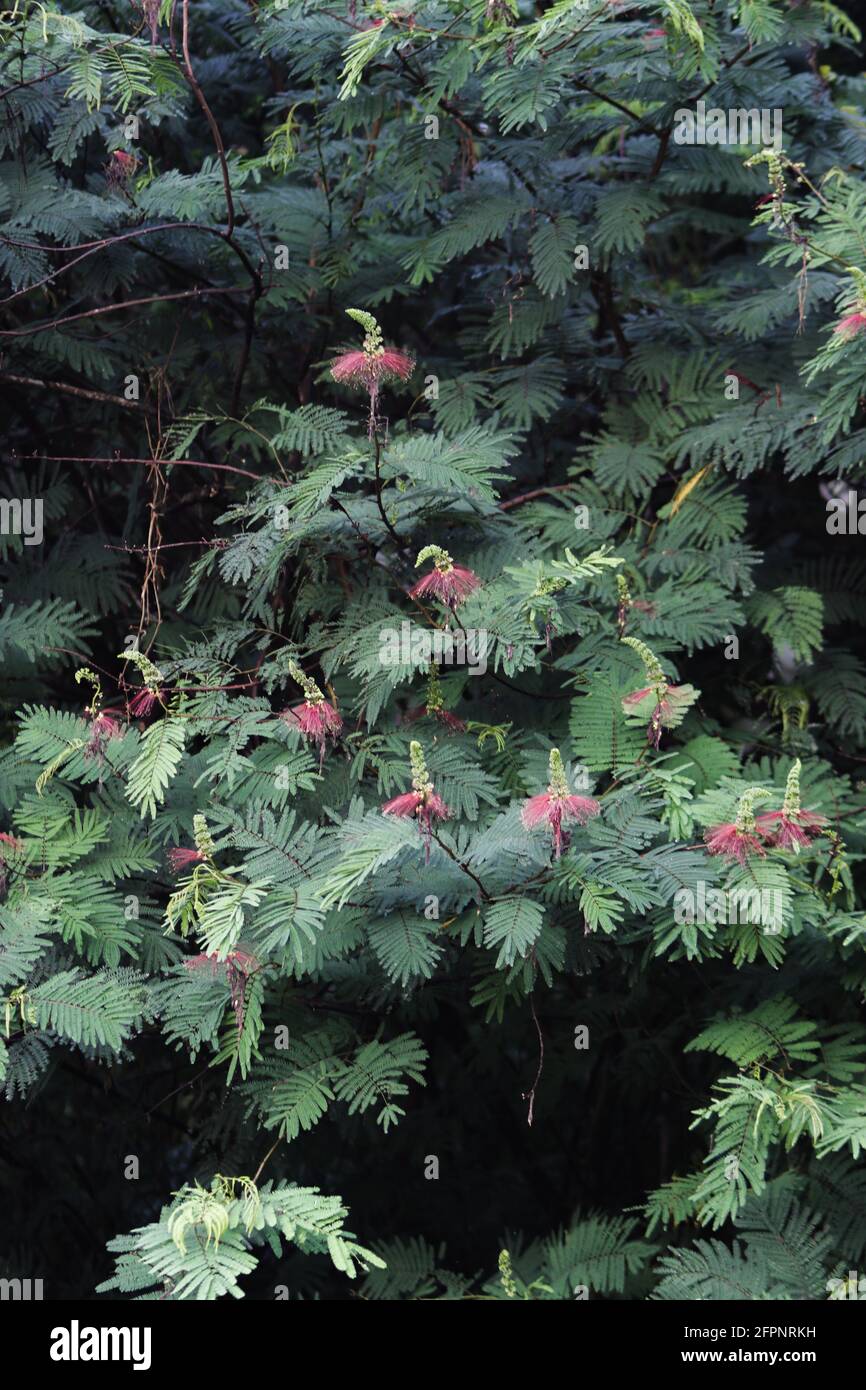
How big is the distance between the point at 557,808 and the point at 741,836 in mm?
325

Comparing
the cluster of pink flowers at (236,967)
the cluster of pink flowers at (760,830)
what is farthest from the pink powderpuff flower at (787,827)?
the cluster of pink flowers at (236,967)

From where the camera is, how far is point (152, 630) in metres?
2.84

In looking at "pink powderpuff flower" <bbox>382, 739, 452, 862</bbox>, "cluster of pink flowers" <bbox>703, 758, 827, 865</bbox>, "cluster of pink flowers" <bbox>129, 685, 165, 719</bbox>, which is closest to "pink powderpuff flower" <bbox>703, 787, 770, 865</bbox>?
"cluster of pink flowers" <bbox>703, 758, 827, 865</bbox>

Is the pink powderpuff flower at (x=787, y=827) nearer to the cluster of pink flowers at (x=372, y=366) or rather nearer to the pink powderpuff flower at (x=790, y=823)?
the pink powderpuff flower at (x=790, y=823)

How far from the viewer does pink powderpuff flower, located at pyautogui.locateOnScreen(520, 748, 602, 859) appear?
6.61 ft

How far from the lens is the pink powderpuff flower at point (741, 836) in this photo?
2111 mm

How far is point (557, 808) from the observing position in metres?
2.02

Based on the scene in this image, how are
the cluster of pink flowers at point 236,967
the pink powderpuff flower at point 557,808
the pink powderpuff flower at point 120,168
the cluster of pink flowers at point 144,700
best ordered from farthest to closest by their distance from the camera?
the pink powderpuff flower at point 120,168 < the cluster of pink flowers at point 144,700 < the cluster of pink flowers at point 236,967 < the pink powderpuff flower at point 557,808

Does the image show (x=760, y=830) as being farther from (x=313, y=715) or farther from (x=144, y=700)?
(x=144, y=700)

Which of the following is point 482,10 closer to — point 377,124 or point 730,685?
point 377,124

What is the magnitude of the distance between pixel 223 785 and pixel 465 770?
42 cm

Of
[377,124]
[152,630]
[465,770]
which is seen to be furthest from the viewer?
[377,124]

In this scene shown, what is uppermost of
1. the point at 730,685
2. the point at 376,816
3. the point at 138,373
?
the point at 138,373

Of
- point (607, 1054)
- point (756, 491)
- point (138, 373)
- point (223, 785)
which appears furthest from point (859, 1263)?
point (138, 373)
